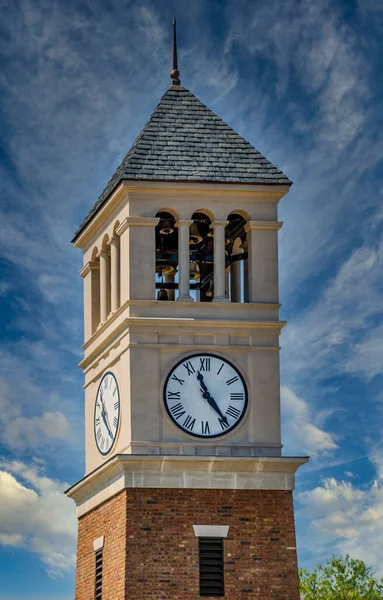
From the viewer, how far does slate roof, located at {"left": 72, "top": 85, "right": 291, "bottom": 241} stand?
151 ft

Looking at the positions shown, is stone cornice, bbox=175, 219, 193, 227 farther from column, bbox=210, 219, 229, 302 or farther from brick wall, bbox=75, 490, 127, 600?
brick wall, bbox=75, 490, 127, 600

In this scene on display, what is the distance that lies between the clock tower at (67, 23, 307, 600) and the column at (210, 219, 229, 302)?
39mm

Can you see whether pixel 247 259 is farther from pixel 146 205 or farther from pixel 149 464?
pixel 149 464

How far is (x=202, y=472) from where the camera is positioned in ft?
145

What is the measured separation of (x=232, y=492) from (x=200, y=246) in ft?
24.8

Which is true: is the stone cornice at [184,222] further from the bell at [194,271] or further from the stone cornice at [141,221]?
the bell at [194,271]

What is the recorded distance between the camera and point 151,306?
4531 centimetres

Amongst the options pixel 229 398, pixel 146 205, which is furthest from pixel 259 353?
pixel 146 205

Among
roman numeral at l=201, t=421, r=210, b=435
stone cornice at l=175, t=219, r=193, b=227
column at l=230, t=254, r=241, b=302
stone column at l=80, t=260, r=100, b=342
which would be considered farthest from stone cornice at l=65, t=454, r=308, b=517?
stone cornice at l=175, t=219, r=193, b=227

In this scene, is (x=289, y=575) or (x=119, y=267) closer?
(x=289, y=575)

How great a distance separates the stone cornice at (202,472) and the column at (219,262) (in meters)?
3.96

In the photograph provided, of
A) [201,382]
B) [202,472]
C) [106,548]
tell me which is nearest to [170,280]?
[201,382]

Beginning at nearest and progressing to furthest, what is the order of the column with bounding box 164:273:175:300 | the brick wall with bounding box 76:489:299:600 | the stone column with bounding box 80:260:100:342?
1. the brick wall with bounding box 76:489:299:600
2. the stone column with bounding box 80:260:100:342
3. the column with bounding box 164:273:175:300

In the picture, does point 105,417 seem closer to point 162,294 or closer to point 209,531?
point 162,294
